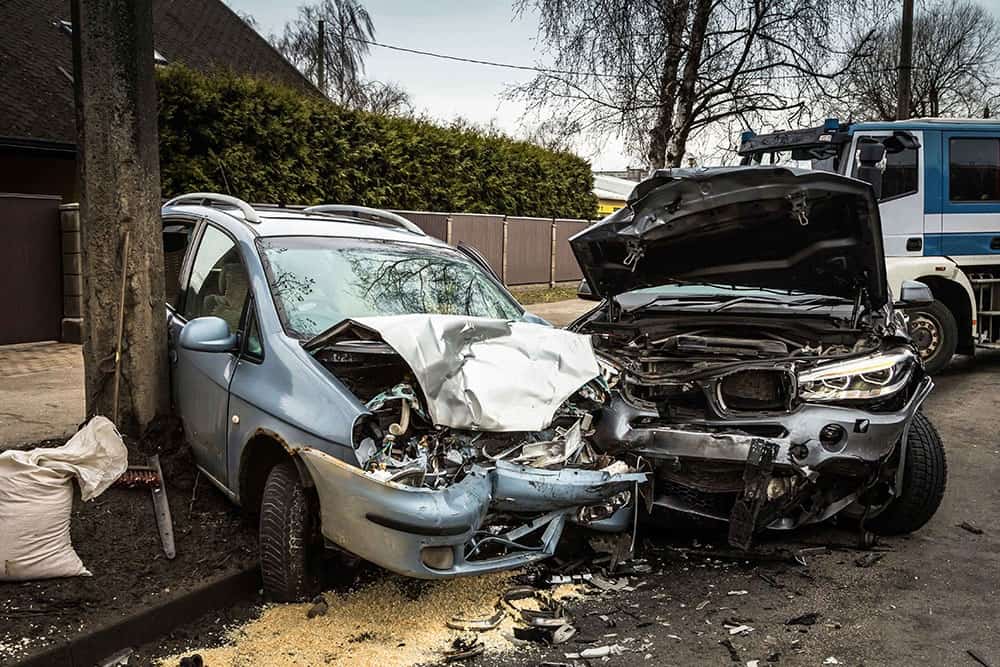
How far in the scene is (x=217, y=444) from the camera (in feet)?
14.0

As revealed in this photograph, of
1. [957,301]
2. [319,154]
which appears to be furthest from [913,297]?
[319,154]

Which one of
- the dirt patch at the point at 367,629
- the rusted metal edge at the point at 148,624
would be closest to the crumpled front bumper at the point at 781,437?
the dirt patch at the point at 367,629

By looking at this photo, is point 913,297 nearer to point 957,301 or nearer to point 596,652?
point 596,652

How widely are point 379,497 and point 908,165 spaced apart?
8269 mm

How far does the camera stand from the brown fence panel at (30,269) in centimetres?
941

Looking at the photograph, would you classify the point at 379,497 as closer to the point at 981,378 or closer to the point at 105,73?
the point at 105,73

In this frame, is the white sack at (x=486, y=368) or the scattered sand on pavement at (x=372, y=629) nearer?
the scattered sand on pavement at (x=372, y=629)

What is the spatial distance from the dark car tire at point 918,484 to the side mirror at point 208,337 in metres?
3.53

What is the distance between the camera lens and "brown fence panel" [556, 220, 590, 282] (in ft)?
64.8

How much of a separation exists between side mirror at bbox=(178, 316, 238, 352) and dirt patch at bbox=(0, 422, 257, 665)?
876 mm

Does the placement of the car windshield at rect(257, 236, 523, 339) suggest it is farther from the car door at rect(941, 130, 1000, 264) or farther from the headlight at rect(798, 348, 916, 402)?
the car door at rect(941, 130, 1000, 264)

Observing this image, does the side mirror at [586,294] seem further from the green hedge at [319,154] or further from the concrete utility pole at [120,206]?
the green hedge at [319,154]

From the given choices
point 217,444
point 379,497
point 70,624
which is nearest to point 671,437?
point 379,497

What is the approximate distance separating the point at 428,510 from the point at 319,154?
10.6m
